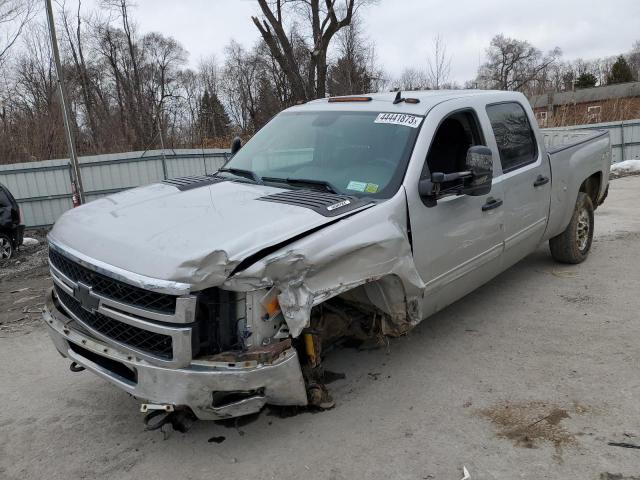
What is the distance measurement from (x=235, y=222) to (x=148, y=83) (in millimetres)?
37519

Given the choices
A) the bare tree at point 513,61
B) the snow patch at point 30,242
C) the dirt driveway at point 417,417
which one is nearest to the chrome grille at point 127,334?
the dirt driveway at point 417,417

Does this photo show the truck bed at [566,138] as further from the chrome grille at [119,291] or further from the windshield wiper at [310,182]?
the chrome grille at [119,291]

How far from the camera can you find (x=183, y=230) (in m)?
2.75

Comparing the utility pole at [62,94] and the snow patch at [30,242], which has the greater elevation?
the utility pole at [62,94]

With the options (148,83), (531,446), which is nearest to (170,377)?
(531,446)

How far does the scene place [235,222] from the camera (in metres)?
2.82

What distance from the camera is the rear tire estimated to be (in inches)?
227

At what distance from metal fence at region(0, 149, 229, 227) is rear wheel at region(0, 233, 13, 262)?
361 centimetres

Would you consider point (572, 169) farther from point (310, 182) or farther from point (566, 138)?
point (310, 182)

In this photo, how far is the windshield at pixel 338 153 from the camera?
3.50 meters

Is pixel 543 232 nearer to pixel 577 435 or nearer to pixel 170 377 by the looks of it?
pixel 577 435

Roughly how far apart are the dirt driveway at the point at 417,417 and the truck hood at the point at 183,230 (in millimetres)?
1143

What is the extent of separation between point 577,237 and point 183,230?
4767mm

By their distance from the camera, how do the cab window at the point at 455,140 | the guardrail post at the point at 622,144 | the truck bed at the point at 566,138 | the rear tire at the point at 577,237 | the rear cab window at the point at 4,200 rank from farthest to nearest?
the guardrail post at the point at 622,144 → the rear cab window at the point at 4,200 → the rear tire at the point at 577,237 → the truck bed at the point at 566,138 → the cab window at the point at 455,140
